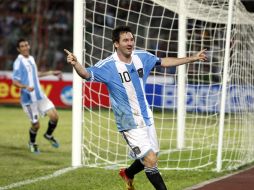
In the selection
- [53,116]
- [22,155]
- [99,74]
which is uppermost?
[99,74]

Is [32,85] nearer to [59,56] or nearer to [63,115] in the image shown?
[63,115]

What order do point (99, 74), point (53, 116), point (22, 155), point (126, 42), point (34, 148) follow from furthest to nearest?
point (53, 116) < point (34, 148) < point (22, 155) < point (99, 74) < point (126, 42)

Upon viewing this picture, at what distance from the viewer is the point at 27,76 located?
47.4 feet

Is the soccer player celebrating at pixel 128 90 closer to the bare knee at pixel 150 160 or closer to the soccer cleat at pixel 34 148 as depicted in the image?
the bare knee at pixel 150 160

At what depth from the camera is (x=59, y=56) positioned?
29.2m

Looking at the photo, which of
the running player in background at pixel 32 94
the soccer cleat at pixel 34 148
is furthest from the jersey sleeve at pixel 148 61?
the running player in background at pixel 32 94

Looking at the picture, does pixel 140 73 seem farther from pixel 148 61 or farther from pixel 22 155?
pixel 22 155

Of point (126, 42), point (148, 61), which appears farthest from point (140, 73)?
point (126, 42)

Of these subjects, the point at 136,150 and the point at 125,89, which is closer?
the point at 136,150

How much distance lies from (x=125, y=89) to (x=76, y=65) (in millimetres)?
685

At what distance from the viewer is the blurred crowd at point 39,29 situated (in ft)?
94.7

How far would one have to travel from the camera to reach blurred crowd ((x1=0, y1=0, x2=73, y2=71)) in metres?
28.9

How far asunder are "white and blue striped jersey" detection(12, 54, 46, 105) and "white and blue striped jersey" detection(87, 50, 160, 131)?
6142 mm

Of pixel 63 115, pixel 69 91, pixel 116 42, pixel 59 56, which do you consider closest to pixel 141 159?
pixel 116 42
